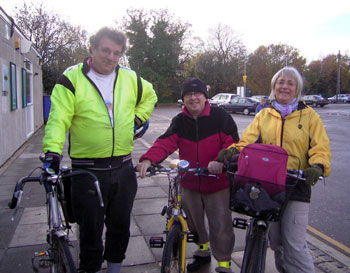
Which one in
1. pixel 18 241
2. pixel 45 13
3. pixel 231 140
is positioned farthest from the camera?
pixel 45 13

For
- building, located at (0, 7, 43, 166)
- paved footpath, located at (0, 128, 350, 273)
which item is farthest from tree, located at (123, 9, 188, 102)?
paved footpath, located at (0, 128, 350, 273)

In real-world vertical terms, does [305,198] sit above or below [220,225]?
above

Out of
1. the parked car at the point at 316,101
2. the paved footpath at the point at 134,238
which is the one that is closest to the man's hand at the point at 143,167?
the paved footpath at the point at 134,238

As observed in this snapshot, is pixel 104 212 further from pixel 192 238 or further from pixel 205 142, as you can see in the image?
pixel 205 142

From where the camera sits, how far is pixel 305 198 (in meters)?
2.56

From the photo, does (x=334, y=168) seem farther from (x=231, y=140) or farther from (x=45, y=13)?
(x=45, y=13)

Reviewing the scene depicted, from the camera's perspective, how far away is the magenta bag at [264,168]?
7.41 ft

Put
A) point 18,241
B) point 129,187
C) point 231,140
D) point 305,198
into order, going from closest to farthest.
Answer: point 305,198 < point 129,187 < point 231,140 < point 18,241

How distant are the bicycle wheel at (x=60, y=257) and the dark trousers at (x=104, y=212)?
30 cm

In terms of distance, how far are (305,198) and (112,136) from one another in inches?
58.3

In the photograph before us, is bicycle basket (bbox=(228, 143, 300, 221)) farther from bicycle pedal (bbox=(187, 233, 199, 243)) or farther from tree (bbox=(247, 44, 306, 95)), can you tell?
tree (bbox=(247, 44, 306, 95))

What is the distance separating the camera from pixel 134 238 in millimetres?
3920

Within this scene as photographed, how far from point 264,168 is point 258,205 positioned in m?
0.24

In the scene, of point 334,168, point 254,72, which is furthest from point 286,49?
point 334,168
